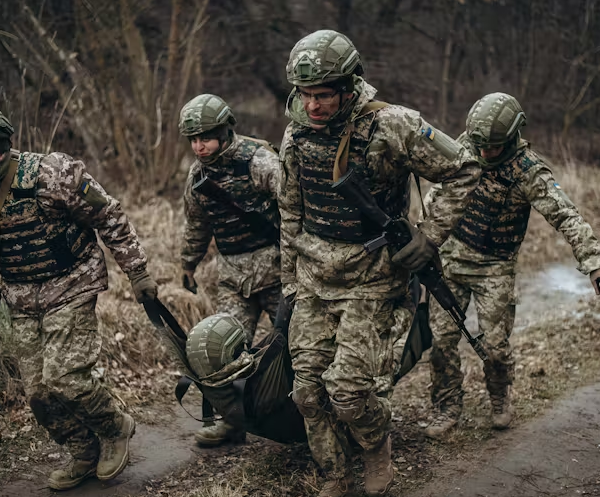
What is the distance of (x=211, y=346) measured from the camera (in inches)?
177

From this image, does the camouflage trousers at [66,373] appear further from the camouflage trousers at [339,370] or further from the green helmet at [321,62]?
the green helmet at [321,62]

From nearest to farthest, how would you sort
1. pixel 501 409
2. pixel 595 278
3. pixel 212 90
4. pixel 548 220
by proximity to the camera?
pixel 595 278
pixel 548 220
pixel 501 409
pixel 212 90

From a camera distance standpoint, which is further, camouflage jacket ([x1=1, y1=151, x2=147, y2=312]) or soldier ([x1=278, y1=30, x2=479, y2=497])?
camouflage jacket ([x1=1, y1=151, x2=147, y2=312])

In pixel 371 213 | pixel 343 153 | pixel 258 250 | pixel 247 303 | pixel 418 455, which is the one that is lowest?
pixel 418 455

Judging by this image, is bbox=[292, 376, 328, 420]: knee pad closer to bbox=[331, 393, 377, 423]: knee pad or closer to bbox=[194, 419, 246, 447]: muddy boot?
bbox=[331, 393, 377, 423]: knee pad

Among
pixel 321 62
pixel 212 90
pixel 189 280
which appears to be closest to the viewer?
pixel 321 62

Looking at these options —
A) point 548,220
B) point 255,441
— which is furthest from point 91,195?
point 548,220

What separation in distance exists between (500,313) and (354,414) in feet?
4.81

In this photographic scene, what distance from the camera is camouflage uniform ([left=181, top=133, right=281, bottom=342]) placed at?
519 centimetres

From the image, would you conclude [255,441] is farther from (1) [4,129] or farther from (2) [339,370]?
(1) [4,129]

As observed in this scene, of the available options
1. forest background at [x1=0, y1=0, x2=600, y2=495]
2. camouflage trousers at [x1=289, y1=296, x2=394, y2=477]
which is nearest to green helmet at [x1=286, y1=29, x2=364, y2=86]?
camouflage trousers at [x1=289, y1=296, x2=394, y2=477]

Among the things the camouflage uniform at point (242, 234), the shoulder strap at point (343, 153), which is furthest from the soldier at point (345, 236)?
the camouflage uniform at point (242, 234)

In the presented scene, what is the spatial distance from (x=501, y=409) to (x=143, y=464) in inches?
87.6

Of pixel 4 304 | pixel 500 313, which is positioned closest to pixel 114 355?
pixel 4 304
